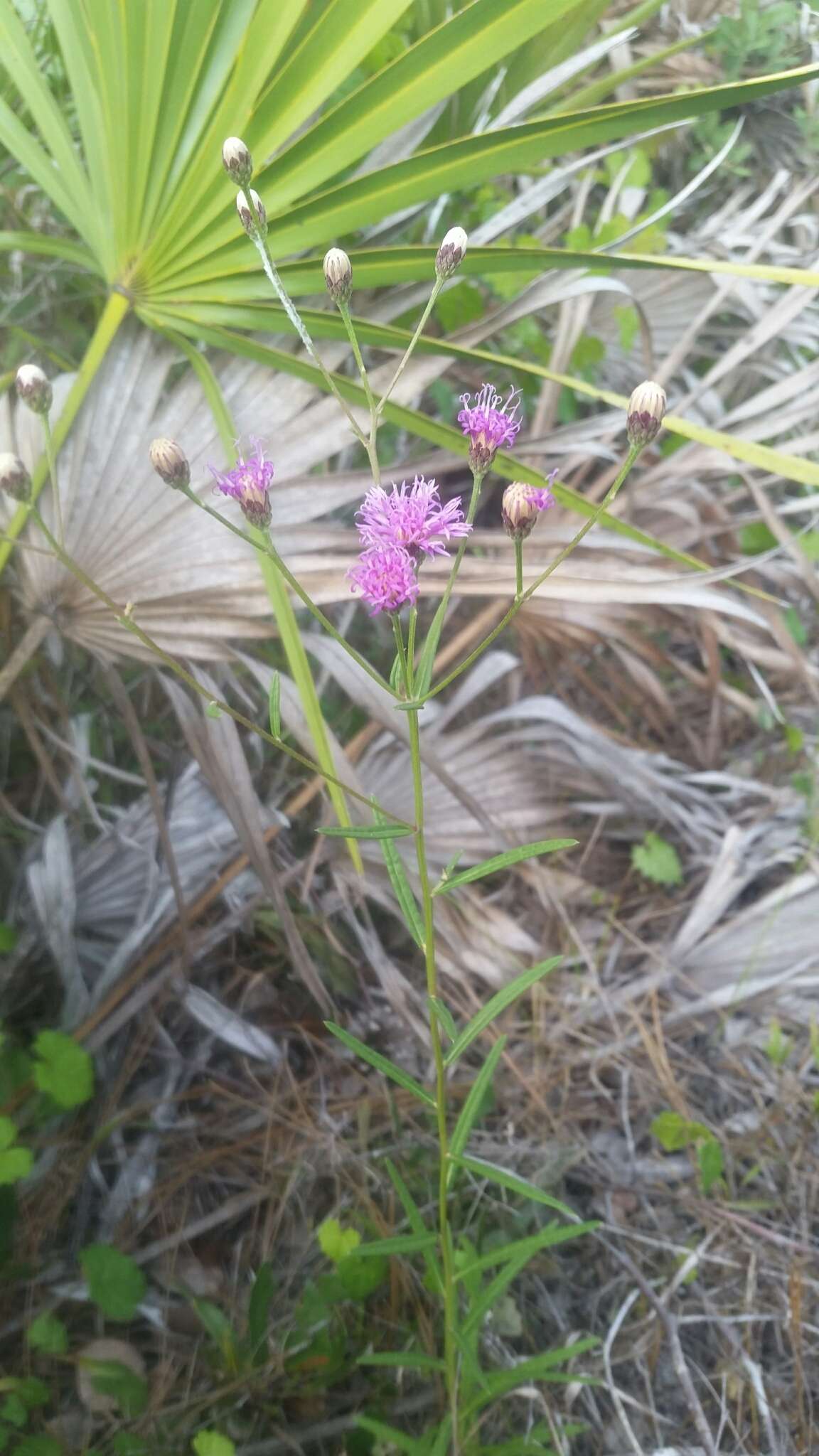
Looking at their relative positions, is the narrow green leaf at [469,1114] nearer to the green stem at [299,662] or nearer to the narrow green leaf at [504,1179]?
the narrow green leaf at [504,1179]

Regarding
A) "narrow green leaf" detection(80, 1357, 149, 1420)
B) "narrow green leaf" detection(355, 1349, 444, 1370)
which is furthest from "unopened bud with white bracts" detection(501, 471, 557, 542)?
"narrow green leaf" detection(80, 1357, 149, 1420)

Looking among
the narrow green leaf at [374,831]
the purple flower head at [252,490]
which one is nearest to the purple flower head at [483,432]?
the purple flower head at [252,490]

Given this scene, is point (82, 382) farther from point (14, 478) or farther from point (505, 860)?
point (505, 860)

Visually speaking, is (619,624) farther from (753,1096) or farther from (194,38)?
(194,38)

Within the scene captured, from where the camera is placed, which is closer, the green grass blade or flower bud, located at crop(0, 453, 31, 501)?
flower bud, located at crop(0, 453, 31, 501)

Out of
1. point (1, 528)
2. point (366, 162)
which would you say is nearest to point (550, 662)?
point (366, 162)

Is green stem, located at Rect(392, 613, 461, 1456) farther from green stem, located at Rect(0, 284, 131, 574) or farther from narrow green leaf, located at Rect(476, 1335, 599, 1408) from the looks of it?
green stem, located at Rect(0, 284, 131, 574)

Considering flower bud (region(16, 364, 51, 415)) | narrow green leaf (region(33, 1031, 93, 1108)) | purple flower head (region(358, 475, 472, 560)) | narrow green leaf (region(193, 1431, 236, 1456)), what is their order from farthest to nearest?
1. narrow green leaf (region(33, 1031, 93, 1108))
2. narrow green leaf (region(193, 1431, 236, 1456))
3. flower bud (region(16, 364, 51, 415))
4. purple flower head (region(358, 475, 472, 560))
